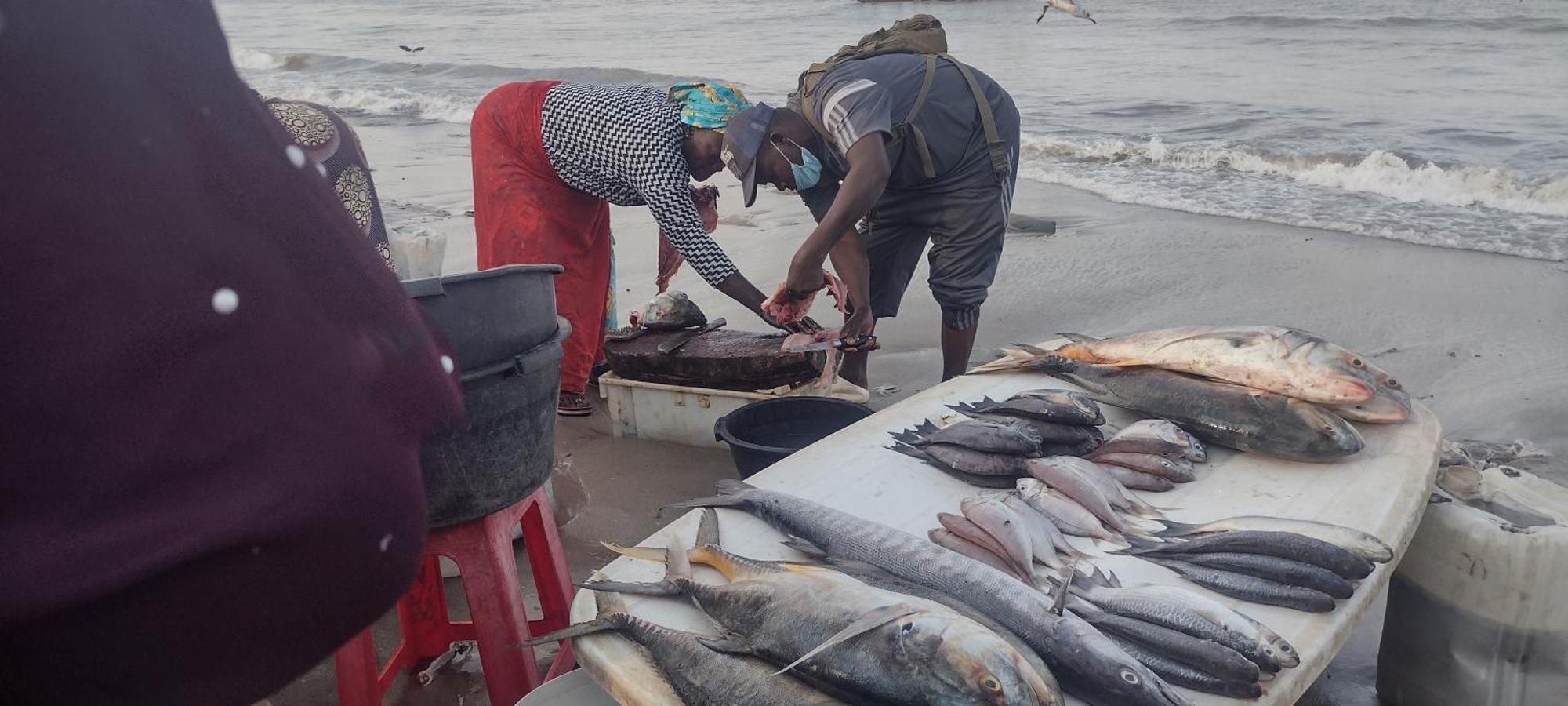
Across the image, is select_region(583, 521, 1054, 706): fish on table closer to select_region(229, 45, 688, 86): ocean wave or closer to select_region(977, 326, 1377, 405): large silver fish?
select_region(977, 326, 1377, 405): large silver fish

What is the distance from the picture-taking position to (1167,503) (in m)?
2.66

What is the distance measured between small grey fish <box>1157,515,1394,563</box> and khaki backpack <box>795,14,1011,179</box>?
2.45 m

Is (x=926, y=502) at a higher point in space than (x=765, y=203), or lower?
higher

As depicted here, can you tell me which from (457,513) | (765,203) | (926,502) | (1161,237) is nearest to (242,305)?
(457,513)

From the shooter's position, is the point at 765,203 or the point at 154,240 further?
the point at 765,203

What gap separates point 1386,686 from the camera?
2922mm

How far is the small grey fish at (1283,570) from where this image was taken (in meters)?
2.17

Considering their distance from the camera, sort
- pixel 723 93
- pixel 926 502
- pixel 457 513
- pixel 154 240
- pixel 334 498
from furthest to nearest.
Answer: pixel 723 93 → pixel 926 502 → pixel 457 513 → pixel 334 498 → pixel 154 240

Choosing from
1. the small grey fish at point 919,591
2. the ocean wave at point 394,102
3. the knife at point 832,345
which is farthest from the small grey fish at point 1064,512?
the ocean wave at point 394,102

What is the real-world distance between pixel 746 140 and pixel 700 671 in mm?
2629

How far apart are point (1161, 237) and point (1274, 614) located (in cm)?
693

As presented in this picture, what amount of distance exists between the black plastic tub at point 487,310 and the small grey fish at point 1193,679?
5.24 ft

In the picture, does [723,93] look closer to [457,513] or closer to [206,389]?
[457,513]

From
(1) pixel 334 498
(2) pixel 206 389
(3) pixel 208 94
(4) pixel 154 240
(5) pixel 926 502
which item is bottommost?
(5) pixel 926 502
